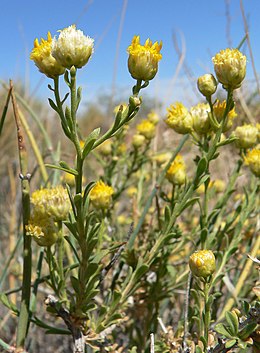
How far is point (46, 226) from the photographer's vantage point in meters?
0.75

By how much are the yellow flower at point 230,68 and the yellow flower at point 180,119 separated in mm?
152

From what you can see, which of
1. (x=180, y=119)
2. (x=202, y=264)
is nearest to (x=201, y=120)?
(x=180, y=119)

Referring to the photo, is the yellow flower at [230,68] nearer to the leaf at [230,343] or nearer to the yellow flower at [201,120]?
the yellow flower at [201,120]

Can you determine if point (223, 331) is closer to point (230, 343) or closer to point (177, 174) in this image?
point (230, 343)

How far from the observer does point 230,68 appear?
0.72m

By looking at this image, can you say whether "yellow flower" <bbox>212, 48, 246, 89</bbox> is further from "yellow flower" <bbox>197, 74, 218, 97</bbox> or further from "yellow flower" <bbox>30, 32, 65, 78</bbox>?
"yellow flower" <bbox>30, 32, 65, 78</bbox>

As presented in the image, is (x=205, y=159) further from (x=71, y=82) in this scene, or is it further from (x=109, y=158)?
(x=109, y=158)

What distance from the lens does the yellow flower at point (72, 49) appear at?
2.02 feet

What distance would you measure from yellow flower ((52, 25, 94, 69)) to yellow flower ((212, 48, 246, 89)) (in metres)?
0.22

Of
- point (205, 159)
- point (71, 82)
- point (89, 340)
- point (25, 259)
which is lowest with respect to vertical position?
point (89, 340)

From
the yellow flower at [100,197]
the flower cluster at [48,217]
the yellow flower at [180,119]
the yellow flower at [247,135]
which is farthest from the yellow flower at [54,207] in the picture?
the yellow flower at [247,135]

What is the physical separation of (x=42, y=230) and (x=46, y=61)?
27 centimetres

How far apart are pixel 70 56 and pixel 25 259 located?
342 mm

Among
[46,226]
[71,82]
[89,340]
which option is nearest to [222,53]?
[71,82]
